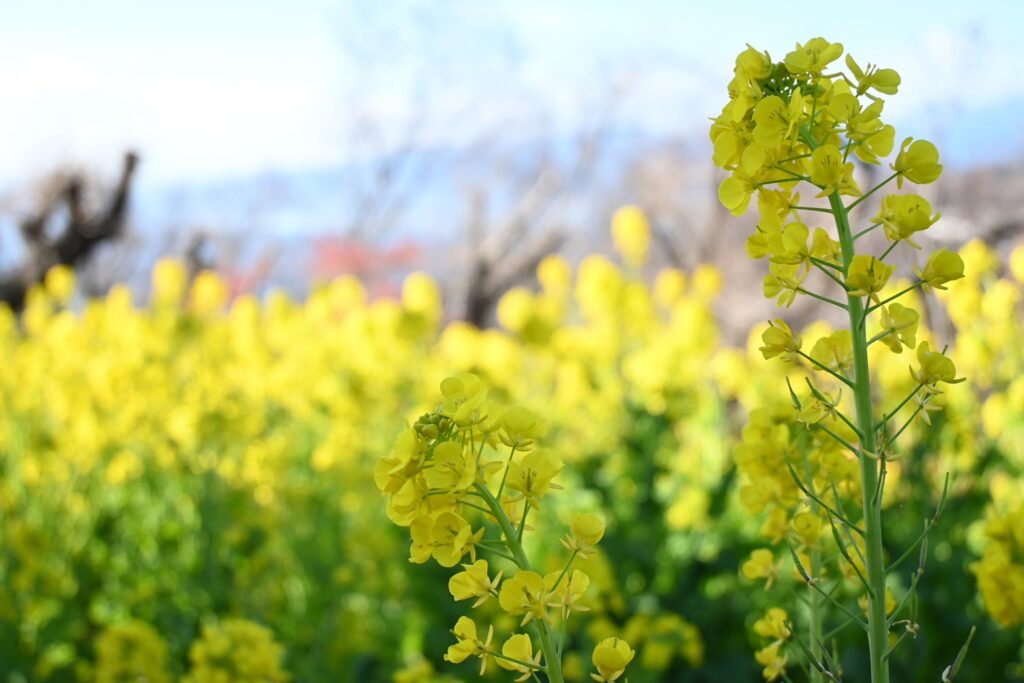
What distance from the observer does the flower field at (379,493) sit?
2510 mm

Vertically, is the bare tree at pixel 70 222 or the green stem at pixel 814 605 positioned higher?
the green stem at pixel 814 605

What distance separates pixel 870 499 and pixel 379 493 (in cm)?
317

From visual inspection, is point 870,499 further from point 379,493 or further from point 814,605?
point 379,493

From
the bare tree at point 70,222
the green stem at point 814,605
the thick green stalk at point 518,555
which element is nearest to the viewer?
the thick green stalk at point 518,555

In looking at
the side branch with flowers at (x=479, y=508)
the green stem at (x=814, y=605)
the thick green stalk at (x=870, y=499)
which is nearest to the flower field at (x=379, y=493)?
the green stem at (x=814, y=605)

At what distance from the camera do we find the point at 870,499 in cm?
93

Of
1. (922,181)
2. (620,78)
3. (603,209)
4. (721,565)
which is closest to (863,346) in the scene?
(922,181)

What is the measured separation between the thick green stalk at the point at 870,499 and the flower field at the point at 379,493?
0.63 feet

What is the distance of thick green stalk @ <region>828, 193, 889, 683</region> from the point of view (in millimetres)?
926

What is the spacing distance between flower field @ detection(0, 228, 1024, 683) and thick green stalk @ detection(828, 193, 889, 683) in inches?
7.6

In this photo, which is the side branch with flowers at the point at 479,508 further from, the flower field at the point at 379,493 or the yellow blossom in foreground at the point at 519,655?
the flower field at the point at 379,493

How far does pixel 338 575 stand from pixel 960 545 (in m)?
1.84

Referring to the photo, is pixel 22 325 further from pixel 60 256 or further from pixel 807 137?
pixel 807 137

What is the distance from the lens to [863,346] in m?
0.91
